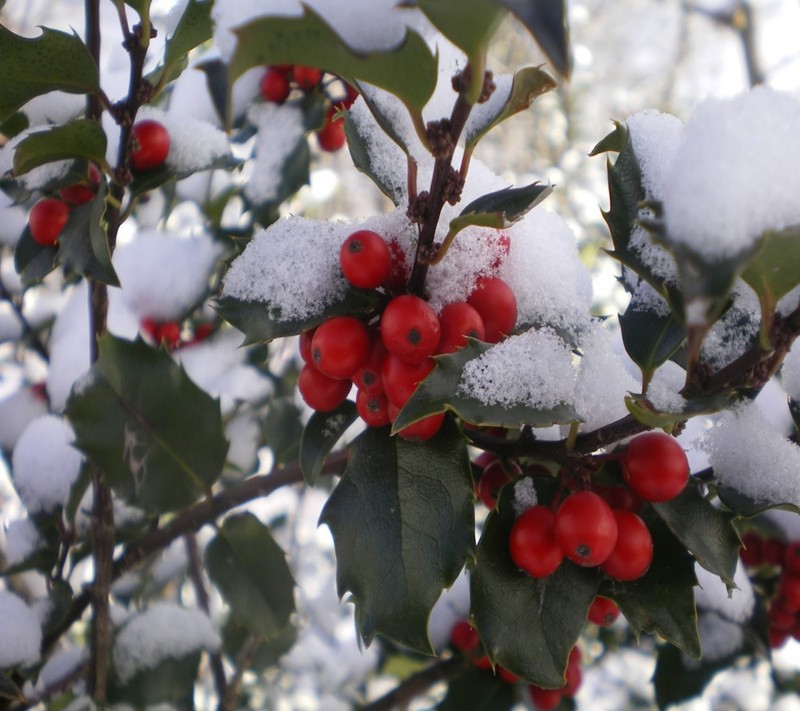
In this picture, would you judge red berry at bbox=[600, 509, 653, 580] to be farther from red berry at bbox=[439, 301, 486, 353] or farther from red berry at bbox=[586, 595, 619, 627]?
red berry at bbox=[439, 301, 486, 353]

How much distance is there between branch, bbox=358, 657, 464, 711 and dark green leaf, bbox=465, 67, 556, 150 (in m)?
1.09

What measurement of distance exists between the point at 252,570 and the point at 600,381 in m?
0.66

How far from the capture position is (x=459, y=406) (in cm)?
63

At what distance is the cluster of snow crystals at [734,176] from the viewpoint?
0.50 meters

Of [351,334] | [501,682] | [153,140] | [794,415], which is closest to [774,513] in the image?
[794,415]

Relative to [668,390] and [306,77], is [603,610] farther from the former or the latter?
[306,77]

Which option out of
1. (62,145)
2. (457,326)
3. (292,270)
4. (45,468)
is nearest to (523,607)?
(457,326)

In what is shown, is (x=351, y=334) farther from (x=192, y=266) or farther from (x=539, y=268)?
(x=192, y=266)

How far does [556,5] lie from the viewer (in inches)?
17.3

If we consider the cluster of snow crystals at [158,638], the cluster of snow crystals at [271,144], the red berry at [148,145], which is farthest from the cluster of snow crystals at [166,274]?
the cluster of snow crystals at [158,638]

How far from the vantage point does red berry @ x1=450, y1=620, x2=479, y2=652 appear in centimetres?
135

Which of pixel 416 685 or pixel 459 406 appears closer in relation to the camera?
pixel 459 406

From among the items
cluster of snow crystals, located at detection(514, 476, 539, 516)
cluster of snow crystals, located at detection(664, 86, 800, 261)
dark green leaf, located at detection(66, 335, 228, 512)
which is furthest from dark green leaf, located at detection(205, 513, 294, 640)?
cluster of snow crystals, located at detection(664, 86, 800, 261)

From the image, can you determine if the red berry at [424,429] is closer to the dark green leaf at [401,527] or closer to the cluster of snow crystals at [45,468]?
the dark green leaf at [401,527]
